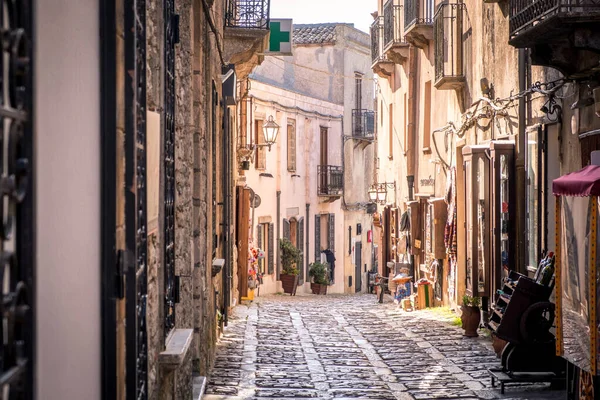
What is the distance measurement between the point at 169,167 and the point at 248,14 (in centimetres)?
1020

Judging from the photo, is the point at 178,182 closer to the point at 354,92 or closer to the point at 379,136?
the point at 379,136

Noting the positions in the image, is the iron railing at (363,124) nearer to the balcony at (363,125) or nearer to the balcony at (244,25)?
the balcony at (363,125)

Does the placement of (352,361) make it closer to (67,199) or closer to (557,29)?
(557,29)

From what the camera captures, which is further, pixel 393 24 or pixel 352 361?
pixel 393 24

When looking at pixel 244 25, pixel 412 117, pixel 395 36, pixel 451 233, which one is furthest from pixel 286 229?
pixel 244 25

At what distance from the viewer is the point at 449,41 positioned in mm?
18391

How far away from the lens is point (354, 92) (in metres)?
41.3

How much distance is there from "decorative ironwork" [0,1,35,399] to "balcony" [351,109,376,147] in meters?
37.8

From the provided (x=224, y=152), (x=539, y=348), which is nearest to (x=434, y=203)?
(x=224, y=152)

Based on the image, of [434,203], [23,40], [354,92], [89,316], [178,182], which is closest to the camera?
[23,40]

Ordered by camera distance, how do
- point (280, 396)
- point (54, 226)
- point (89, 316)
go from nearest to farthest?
point (54, 226), point (89, 316), point (280, 396)

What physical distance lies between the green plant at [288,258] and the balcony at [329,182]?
594cm

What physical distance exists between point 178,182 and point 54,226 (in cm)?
493

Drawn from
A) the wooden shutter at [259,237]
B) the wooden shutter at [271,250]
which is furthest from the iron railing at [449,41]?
the wooden shutter at [271,250]
